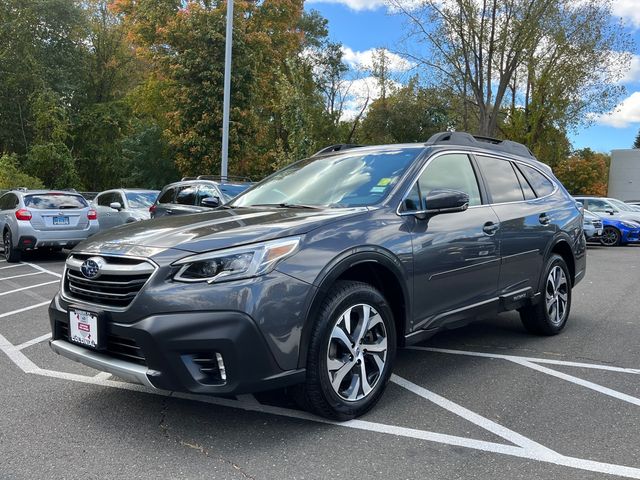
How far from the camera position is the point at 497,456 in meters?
3.08

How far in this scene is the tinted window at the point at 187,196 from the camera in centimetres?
1130

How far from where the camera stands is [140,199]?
1393cm

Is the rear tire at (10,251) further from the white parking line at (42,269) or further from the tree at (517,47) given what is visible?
the tree at (517,47)

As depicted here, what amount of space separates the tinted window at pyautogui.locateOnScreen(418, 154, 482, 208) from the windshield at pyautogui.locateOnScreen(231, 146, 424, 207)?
0.56ft

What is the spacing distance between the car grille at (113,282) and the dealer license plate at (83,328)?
0.08 metres

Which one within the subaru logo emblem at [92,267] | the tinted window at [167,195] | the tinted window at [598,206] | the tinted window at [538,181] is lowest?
the tinted window at [598,206]

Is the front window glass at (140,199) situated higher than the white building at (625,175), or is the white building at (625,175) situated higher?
the white building at (625,175)

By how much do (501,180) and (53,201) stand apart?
1004 cm

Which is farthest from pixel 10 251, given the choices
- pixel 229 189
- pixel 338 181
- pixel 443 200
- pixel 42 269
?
pixel 443 200

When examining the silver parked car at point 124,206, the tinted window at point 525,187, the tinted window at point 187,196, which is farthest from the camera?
the silver parked car at point 124,206

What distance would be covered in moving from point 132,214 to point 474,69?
1725 centimetres

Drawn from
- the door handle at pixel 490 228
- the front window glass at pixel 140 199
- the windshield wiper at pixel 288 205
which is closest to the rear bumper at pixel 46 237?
the front window glass at pixel 140 199

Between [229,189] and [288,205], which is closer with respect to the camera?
[288,205]

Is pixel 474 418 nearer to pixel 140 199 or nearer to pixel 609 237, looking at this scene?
pixel 140 199
